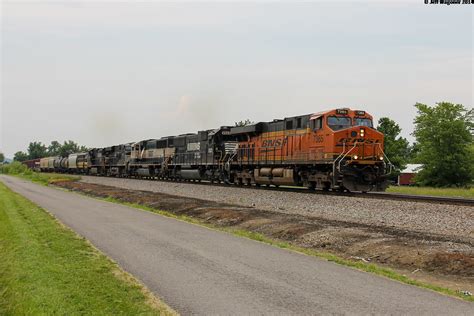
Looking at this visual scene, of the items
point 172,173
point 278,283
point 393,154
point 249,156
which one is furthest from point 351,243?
point 393,154

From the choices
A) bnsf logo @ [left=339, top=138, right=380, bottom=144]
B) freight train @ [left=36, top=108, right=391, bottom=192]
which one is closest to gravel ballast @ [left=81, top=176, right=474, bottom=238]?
freight train @ [left=36, top=108, right=391, bottom=192]

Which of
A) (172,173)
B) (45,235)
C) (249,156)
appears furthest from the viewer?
(172,173)

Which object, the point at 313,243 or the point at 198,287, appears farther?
the point at 313,243

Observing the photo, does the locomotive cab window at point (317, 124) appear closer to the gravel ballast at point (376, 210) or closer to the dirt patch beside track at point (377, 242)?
the gravel ballast at point (376, 210)

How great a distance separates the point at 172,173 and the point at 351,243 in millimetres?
34532

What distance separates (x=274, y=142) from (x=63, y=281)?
2165 cm

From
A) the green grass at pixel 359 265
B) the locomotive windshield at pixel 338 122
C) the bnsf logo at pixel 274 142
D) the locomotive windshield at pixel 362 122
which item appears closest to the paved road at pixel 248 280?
the green grass at pixel 359 265

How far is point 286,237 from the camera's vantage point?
1270cm

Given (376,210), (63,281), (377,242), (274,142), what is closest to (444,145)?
(274,142)

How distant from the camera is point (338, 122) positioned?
2408 centimetres

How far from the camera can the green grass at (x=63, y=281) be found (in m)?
6.31

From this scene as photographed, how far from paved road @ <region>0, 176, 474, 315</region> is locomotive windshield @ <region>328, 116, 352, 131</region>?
41.8 ft

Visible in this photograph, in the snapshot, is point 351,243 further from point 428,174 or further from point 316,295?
point 428,174

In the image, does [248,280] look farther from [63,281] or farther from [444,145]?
[444,145]
